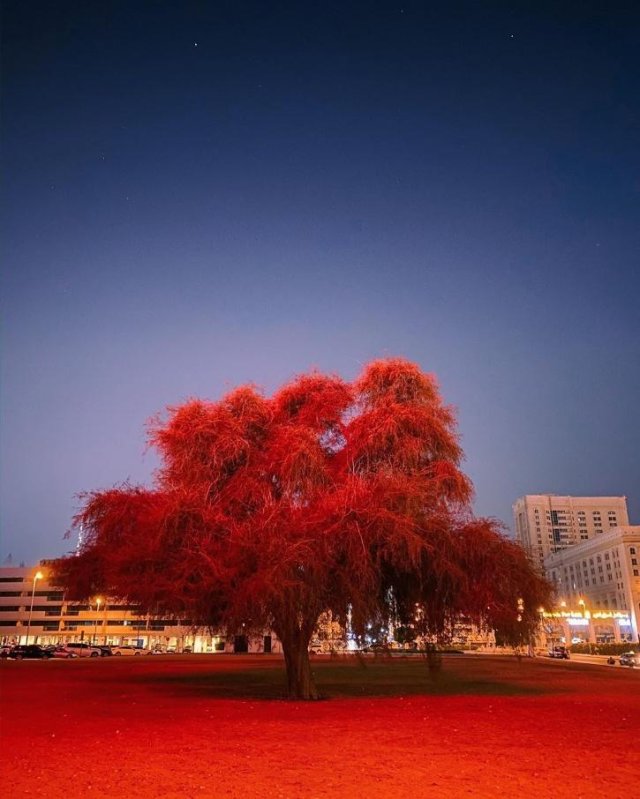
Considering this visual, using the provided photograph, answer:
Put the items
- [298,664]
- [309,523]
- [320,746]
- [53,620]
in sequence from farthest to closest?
[53,620]
[298,664]
[309,523]
[320,746]

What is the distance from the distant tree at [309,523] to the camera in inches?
817

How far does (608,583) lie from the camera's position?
15588 centimetres

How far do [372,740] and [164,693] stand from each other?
15.9 m

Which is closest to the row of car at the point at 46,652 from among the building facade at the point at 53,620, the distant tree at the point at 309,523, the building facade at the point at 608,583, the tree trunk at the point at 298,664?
the building facade at the point at 53,620

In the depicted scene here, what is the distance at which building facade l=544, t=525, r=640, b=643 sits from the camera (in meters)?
142

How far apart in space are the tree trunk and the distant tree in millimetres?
49

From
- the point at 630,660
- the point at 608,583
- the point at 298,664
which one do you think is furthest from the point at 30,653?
the point at 608,583

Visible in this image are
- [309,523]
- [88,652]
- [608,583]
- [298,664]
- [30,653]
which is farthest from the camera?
[608,583]

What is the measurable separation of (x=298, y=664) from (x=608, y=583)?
5953 inches

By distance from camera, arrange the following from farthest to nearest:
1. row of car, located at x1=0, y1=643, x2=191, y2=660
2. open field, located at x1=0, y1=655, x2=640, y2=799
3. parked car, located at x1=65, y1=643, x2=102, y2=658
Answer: parked car, located at x1=65, y1=643, x2=102, y2=658 → row of car, located at x1=0, y1=643, x2=191, y2=660 → open field, located at x1=0, y1=655, x2=640, y2=799

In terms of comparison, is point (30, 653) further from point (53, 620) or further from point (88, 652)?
point (53, 620)

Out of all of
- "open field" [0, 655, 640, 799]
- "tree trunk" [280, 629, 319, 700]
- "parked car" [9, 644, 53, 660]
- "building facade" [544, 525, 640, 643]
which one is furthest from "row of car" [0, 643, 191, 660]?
"building facade" [544, 525, 640, 643]

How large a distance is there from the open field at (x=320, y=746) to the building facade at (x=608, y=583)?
364 feet

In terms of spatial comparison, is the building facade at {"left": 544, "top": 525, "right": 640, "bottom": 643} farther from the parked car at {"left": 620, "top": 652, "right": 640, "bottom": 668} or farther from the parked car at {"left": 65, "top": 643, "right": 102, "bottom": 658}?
the parked car at {"left": 65, "top": 643, "right": 102, "bottom": 658}
